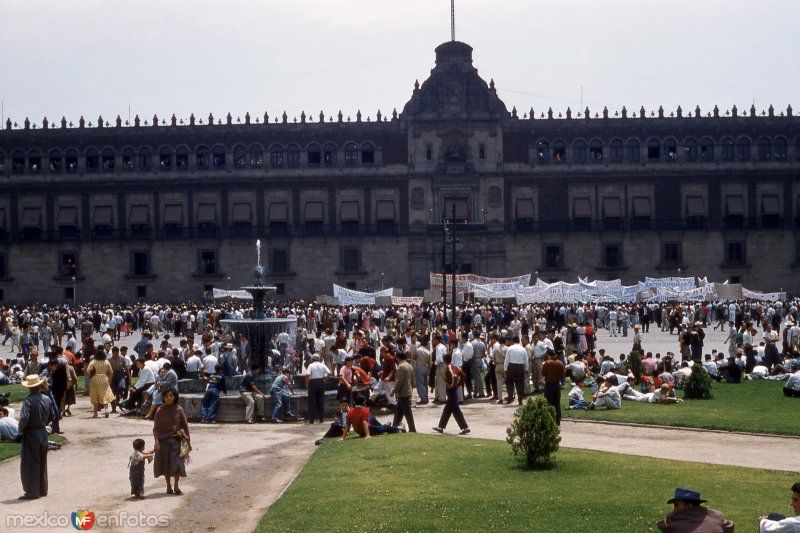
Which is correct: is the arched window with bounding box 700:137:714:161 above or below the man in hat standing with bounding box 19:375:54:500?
above

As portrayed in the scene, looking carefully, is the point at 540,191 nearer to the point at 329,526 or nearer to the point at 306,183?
the point at 306,183

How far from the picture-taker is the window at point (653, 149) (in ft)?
204

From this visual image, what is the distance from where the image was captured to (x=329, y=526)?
11859mm

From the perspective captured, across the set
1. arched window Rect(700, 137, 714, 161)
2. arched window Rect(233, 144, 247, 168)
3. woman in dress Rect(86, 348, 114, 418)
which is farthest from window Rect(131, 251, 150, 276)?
woman in dress Rect(86, 348, 114, 418)

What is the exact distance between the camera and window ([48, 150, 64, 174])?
63.1m

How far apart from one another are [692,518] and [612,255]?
53363 mm

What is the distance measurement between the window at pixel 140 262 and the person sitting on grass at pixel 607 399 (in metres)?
44.6

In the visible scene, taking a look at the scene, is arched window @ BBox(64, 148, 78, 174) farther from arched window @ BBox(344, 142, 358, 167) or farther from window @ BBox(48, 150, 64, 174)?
arched window @ BBox(344, 142, 358, 167)

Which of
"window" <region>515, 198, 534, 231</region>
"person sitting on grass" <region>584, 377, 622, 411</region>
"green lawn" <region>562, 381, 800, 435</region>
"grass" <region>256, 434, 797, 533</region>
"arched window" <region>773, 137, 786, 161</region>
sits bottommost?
"grass" <region>256, 434, 797, 533</region>

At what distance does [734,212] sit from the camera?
202 ft

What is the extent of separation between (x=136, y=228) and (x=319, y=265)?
1107 centimetres

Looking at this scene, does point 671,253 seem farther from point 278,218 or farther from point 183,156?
point 183,156

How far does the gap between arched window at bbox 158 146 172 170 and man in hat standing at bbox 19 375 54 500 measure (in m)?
49.8

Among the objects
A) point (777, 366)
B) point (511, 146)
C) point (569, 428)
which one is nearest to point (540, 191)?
point (511, 146)
